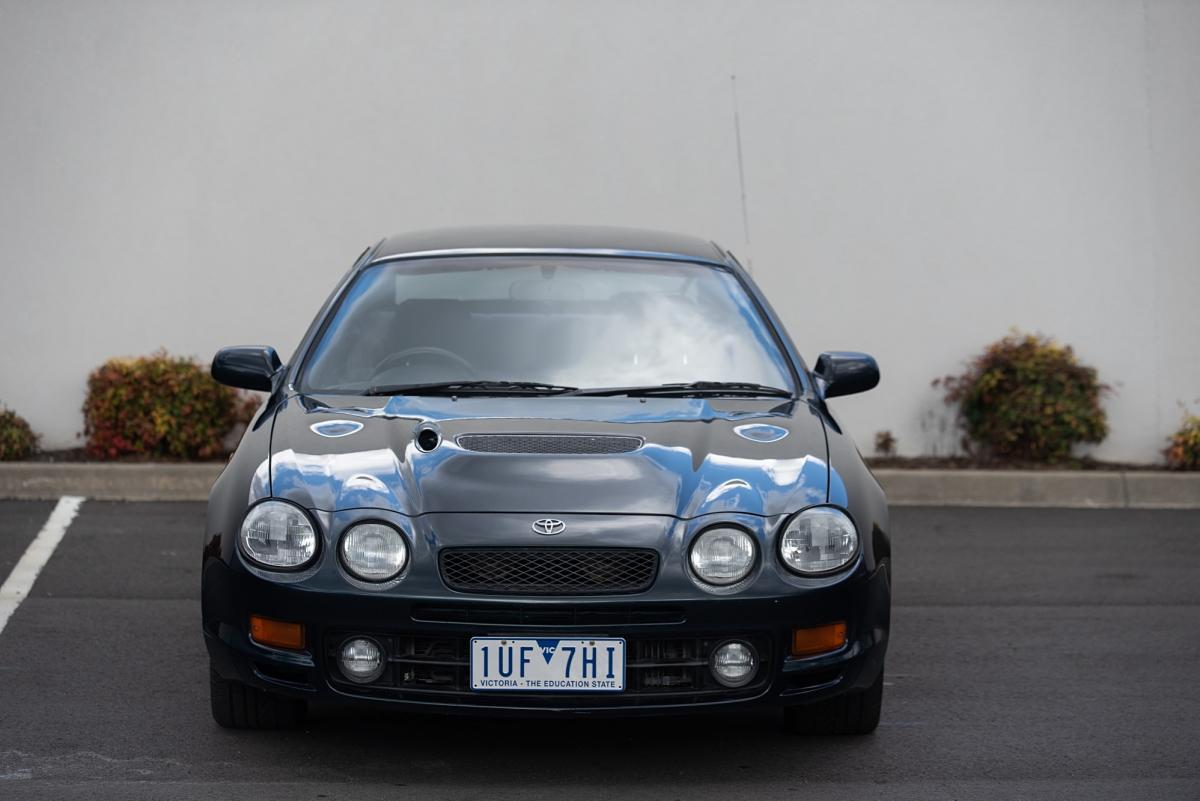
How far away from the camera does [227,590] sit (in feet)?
14.9

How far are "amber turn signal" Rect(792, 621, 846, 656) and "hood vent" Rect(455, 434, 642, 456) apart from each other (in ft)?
2.23

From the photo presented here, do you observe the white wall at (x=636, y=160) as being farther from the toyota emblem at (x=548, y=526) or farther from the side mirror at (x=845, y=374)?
the toyota emblem at (x=548, y=526)

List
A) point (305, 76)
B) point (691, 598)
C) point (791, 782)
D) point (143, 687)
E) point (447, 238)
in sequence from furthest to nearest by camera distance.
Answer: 1. point (305, 76)
2. point (447, 238)
3. point (143, 687)
4. point (791, 782)
5. point (691, 598)

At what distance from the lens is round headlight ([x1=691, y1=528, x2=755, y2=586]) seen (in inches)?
173

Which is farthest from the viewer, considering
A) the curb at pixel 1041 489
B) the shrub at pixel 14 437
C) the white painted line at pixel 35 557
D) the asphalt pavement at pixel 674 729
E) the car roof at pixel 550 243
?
the shrub at pixel 14 437

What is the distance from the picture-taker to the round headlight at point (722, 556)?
4.39 meters

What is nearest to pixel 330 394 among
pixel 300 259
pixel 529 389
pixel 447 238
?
pixel 529 389

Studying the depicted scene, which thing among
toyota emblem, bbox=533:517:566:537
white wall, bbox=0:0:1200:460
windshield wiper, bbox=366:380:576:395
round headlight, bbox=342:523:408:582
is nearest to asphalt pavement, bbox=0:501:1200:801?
→ round headlight, bbox=342:523:408:582

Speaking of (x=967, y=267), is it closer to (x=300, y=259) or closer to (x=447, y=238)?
(x=300, y=259)

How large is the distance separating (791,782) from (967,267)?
6283mm

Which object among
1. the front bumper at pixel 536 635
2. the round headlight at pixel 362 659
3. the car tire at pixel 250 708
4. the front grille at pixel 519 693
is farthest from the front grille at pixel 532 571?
the car tire at pixel 250 708

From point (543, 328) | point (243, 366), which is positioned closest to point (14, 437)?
point (243, 366)

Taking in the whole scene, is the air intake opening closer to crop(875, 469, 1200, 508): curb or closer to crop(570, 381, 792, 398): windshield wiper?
crop(570, 381, 792, 398): windshield wiper

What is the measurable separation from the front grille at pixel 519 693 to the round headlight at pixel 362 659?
0.06 feet
